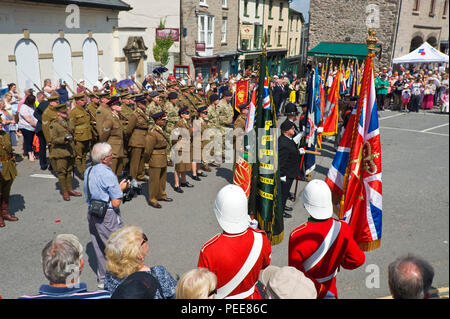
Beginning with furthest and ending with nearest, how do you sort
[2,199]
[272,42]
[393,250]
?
[272,42] < [2,199] < [393,250]

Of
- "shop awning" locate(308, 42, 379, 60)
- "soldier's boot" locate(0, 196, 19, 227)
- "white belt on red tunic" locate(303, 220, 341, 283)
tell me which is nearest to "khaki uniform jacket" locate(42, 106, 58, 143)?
"soldier's boot" locate(0, 196, 19, 227)

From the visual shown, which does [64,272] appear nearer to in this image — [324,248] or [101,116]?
[324,248]

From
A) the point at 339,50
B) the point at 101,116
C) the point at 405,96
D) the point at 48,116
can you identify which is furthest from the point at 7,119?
the point at 339,50

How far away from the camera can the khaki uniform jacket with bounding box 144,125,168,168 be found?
23.7ft

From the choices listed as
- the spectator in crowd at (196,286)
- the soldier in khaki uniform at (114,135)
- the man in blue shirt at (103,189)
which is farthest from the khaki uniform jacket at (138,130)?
the spectator in crowd at (196,286)

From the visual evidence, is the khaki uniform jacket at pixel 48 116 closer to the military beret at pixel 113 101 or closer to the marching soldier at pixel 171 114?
the military beret at pixel 113 101

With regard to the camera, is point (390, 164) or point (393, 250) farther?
point (390, 164)

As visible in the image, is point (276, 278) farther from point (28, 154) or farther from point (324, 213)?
point (28, 154)

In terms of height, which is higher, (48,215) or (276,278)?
(276,278)

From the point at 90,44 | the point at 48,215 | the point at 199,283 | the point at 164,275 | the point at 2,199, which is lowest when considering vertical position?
the point at 48,215

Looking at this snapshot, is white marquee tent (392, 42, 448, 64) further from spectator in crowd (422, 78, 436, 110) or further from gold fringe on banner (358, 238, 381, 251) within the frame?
gold fringe on banner (358, 238, 381, 251)
